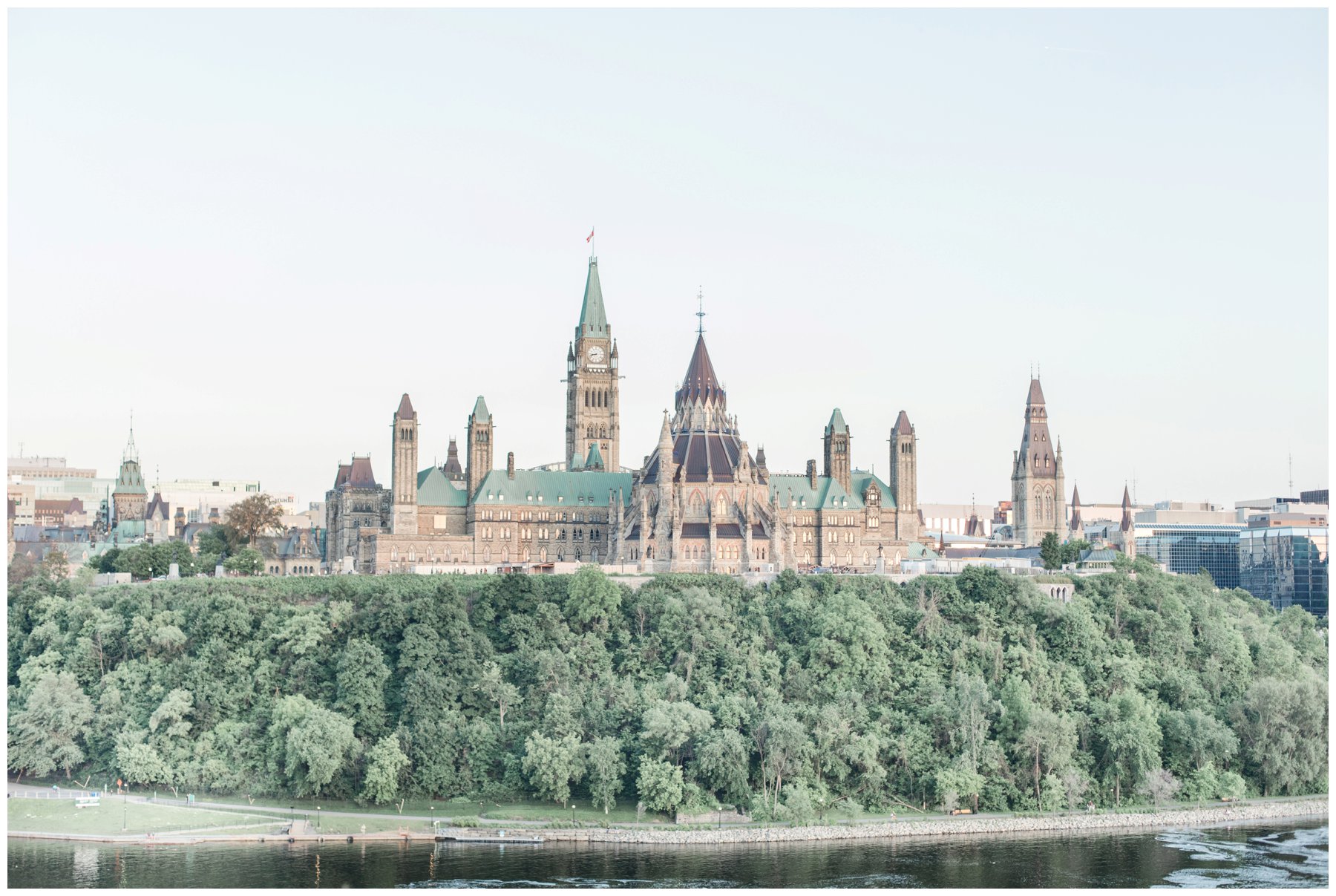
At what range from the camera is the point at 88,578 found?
14325 centimetres

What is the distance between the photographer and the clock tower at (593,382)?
169m

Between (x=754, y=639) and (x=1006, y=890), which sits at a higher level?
(x=754, y=639)

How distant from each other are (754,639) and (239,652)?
31.2 m

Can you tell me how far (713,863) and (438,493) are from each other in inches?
2380

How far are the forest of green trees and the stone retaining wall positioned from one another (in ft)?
5.11

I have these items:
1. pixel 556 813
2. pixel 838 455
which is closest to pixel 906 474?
pixel 838 455

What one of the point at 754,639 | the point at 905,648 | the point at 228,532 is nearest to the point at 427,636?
the point at 754,639

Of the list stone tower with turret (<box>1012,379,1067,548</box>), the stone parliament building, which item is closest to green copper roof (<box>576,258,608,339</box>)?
the stone parliament building

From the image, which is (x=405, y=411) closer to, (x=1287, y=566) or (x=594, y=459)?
(x=594, y=459)

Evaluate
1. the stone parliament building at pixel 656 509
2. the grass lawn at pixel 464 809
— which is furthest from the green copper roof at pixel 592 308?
the grass lawn at pixel 464 809

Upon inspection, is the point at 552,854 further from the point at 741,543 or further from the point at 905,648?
the point at 741,543

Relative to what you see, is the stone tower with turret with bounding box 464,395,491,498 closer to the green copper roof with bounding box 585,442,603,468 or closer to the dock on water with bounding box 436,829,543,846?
the green copper roof with bounding box 585,442,603,468

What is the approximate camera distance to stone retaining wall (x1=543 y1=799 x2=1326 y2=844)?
95.9m

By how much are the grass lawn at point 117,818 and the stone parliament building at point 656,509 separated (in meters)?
42.2
